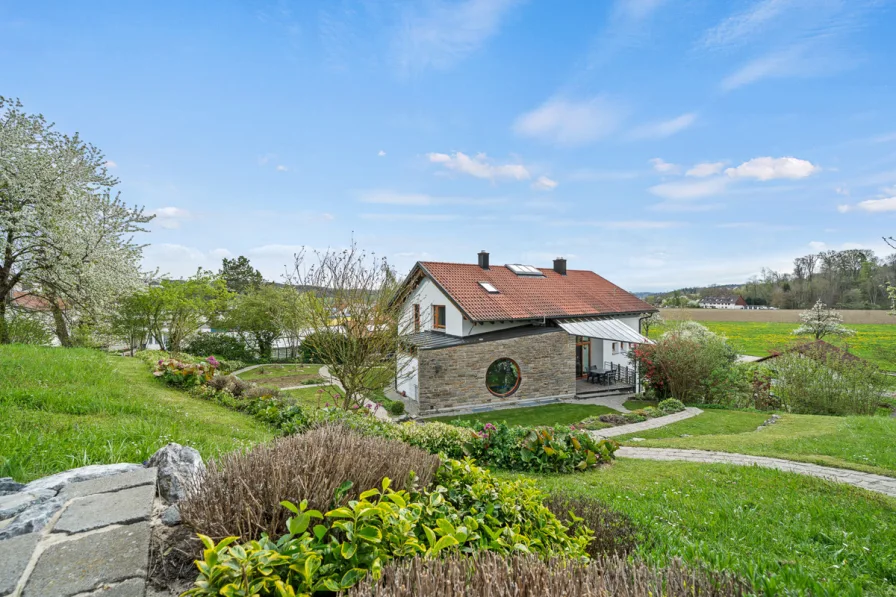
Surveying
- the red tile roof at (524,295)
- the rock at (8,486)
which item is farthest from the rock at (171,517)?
the red tile roof at (524,295)

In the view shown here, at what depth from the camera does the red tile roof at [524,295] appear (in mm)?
19812

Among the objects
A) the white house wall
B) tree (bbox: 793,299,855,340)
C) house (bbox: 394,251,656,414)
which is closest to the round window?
house (bbox: 394,251,656,414)

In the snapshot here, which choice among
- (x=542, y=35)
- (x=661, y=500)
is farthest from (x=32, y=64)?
(x=661, y=500)

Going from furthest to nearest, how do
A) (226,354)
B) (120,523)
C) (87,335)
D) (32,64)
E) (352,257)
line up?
(226,354) → (87,335) → (352,257) → (32,64) → (120,523)

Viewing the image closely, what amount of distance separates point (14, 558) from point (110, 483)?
86cm

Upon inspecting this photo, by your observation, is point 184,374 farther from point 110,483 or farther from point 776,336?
point 776,336

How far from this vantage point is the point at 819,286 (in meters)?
44.2

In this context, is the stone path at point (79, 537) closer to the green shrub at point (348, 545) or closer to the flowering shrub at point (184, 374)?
the green shrub at point (348, 545)

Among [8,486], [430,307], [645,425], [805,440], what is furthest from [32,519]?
[430,307]

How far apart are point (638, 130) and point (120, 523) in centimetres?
1560

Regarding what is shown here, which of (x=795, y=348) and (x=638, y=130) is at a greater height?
(x=638, y=130)

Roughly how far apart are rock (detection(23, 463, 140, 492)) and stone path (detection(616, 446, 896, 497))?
9.17 m

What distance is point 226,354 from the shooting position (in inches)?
1213

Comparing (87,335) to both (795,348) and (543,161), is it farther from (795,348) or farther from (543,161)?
→ (795,348)
